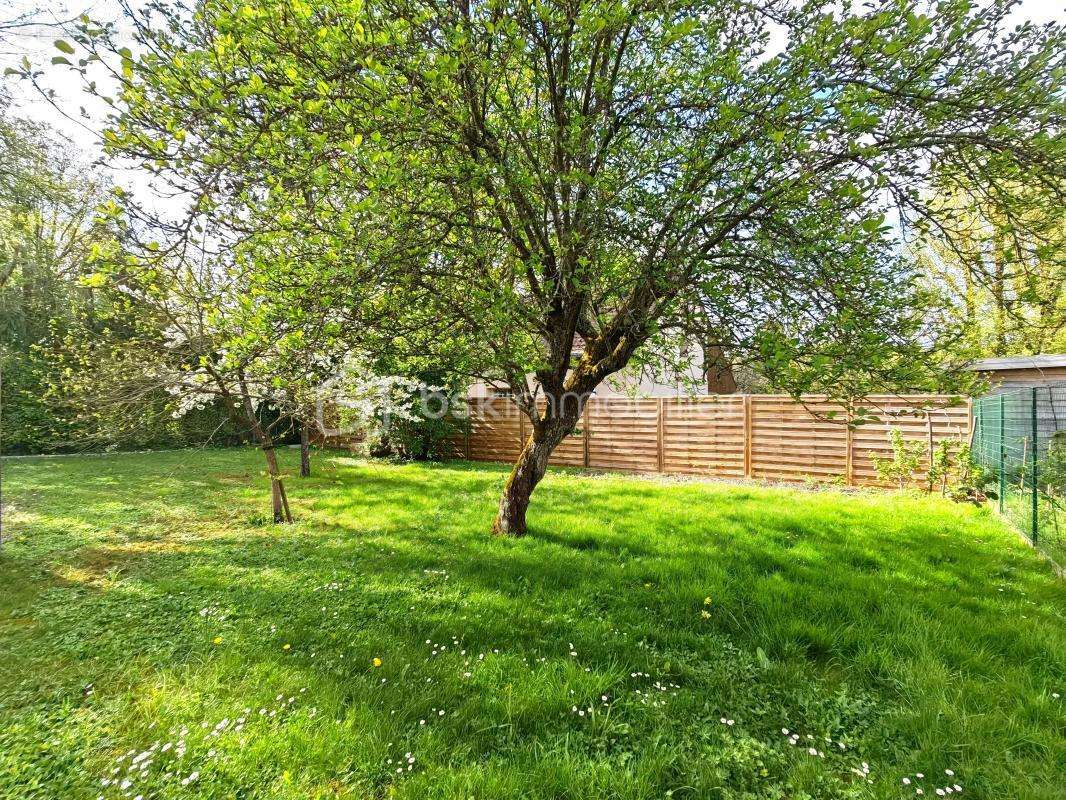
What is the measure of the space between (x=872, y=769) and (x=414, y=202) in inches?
174

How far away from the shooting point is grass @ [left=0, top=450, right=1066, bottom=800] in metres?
1.99

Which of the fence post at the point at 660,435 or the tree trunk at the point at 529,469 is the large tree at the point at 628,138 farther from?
the fence post at the point at 660,435

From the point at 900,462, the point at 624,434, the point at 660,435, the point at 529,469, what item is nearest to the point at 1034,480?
the point at 900,462

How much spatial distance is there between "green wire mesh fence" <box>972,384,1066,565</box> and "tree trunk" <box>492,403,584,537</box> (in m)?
4.76

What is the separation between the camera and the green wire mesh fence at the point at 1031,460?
14.6 ft

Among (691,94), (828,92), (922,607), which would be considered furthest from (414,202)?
(922,607)

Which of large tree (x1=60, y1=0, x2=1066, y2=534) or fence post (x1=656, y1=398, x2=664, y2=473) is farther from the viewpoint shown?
fence post (x1=656, y1=398, x2=664, y2=473)

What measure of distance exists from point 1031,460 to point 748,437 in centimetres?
566

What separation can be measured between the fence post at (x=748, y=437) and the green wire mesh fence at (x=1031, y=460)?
12.7 ft

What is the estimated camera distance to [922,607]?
11.1 ft

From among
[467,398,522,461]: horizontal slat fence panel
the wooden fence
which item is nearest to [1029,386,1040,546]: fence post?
the wooden fence

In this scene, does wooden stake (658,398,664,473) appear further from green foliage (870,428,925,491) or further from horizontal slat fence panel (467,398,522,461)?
green foliage (870,428,925,491)

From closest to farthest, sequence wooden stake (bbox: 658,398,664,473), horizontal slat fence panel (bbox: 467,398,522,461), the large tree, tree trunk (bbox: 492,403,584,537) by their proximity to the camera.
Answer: the large tree
tree trunk (bbox: 492,403,584,537)
wooden stake (bbox: 658,398,664,473)
horizontal slat fence panel (bbox: 467,398,522,461)

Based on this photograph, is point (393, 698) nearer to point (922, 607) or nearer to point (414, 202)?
point (414, 202)
